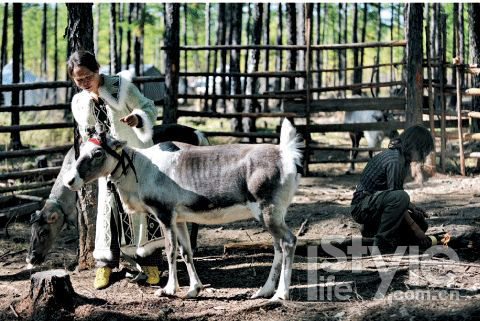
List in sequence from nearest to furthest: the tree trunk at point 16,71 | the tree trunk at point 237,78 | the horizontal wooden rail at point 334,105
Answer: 1. the horizontal wooden rail at point 334,105
2. the tree trunk at point 16,71
3. the tree trunk at point 237,78

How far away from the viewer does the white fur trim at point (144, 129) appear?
Result: 5.48m

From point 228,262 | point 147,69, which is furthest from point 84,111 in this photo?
point 147,69

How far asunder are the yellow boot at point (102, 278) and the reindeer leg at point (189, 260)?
838 millimetres

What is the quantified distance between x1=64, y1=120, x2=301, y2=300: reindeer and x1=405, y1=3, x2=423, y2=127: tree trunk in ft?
22.3

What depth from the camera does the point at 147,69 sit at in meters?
36.3

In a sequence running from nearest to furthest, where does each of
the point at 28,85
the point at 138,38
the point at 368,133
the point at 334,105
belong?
the point at 28,85 < the point at 334,105 < the point at 368,133 < the point at 138,38

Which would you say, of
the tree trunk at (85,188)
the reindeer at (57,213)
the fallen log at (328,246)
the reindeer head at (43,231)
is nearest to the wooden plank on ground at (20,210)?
the reindeer at (57,213)

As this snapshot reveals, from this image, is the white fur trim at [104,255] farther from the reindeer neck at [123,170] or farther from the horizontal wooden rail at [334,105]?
the horizontal wooden rail at [334,105]

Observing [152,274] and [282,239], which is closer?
[282,239]

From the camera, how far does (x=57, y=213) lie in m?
6.14

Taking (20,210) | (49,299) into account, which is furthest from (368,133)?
(49,299)

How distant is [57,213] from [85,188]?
1.34 ft

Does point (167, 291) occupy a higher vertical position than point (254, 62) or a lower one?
lower

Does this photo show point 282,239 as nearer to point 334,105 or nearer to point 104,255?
point 104,255
